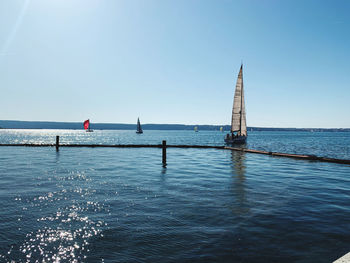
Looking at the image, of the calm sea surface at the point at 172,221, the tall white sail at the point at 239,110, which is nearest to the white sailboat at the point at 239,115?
the tall white sail at the point at 239,110

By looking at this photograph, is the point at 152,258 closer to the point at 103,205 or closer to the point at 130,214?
the point at 130,214

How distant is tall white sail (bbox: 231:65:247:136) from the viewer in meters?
57.1

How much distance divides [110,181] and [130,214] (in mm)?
6091

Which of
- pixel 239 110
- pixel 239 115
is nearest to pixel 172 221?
pixel 239 110

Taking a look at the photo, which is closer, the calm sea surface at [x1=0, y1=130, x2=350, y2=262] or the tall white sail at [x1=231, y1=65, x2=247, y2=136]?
the calm sea surface at [x1=0, y1=130, x2=350, y2=262]

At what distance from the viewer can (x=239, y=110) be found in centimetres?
5894

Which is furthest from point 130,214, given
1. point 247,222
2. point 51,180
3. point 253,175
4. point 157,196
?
point 253,175

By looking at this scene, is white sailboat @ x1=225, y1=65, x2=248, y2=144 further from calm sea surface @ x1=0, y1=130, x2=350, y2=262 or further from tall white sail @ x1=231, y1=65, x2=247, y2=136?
calm sea surface @ x1=0, y1=130, x2=350, y2=262

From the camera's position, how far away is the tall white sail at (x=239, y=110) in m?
57.1

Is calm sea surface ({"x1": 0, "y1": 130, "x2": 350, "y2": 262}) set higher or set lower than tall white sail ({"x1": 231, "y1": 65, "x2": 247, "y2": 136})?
lower

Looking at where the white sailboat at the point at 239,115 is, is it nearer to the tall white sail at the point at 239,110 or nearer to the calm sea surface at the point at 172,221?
the tall white sail at the point at 239,110

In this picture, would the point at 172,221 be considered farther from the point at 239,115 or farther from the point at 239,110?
the point at 239,115

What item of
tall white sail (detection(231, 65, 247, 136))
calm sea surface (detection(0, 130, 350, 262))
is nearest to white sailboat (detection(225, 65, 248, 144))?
tall white sail (detection(231, 65, 247, 136))

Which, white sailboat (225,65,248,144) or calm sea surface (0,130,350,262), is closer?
calm sea surface (0,130,350,262)
